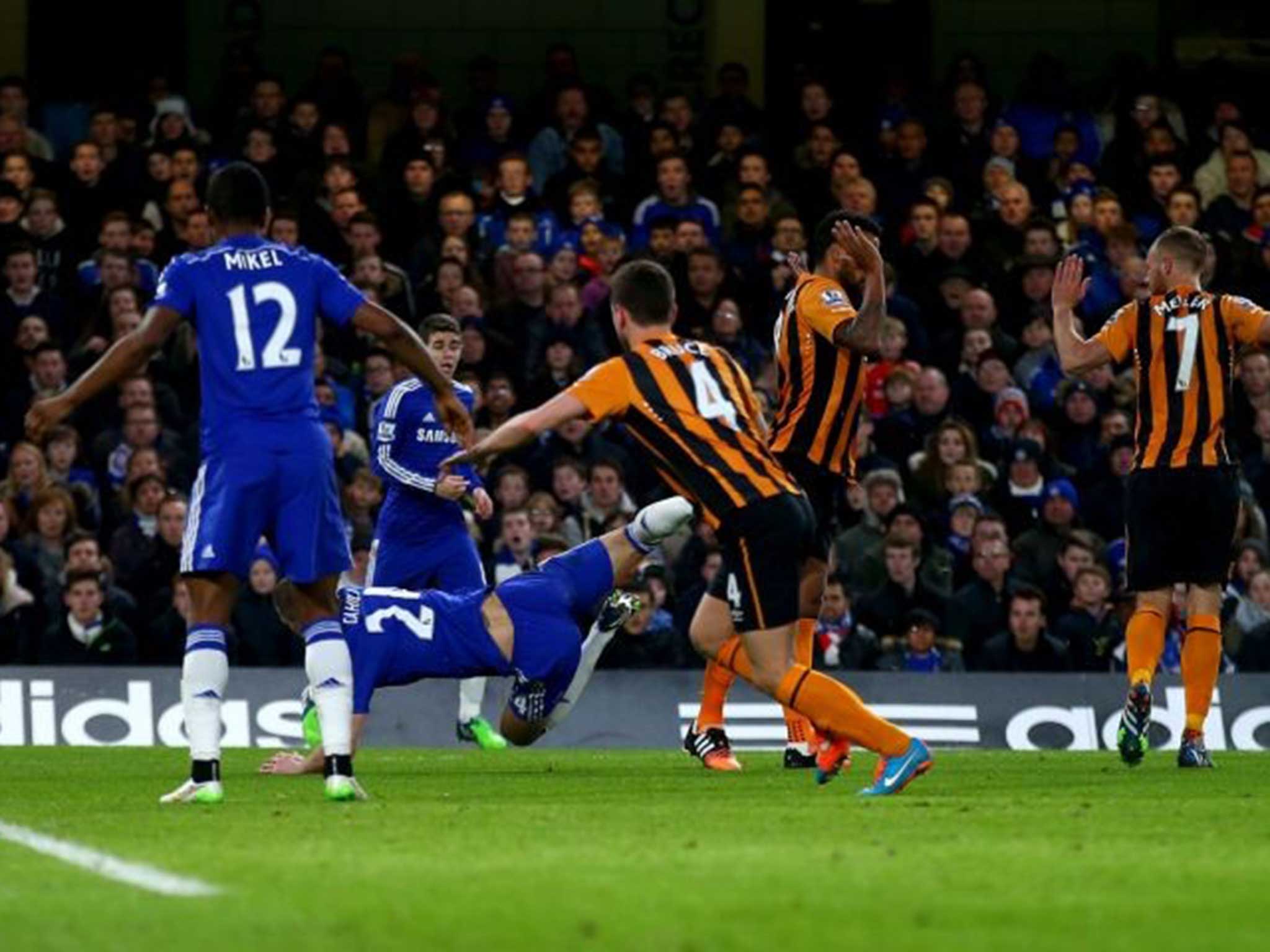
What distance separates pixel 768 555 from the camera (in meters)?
11.1

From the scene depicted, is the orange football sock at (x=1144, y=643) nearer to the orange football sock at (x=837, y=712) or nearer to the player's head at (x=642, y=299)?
the orange football sock at (x=837, y=712)

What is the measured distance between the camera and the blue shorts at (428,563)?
1512cm

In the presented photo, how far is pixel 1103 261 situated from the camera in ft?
71.5

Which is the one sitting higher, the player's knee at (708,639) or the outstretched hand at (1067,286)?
the outstretched hand at (1067,286)

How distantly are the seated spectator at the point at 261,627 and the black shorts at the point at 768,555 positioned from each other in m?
7.58

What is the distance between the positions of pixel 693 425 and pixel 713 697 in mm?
2859

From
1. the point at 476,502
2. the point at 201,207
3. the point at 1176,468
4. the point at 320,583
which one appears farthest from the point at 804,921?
the point at 201,207

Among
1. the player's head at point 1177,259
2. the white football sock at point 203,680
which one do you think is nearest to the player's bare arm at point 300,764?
the white football sock at point 203,680

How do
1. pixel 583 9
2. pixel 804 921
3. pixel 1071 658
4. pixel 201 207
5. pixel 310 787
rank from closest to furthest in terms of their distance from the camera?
pixel 804 921, pixel 310 787, pixel 1071 658, pixel 201 207, pixel 583 9

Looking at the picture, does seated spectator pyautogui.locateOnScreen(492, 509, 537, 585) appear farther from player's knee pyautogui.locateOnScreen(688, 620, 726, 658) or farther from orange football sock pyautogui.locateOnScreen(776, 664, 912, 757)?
orange football sock pyautogui.locateOnScreen(776, 664, 912, 757)

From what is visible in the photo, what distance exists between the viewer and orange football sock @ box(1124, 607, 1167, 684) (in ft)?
43.3

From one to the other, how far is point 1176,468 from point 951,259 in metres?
8.43

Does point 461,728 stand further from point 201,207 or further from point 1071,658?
point 201,207

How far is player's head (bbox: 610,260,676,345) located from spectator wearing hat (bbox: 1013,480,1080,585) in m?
8.59
